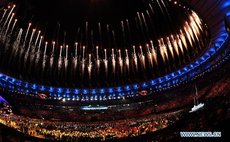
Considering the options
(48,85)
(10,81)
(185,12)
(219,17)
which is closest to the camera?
(219,17)

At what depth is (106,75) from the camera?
1295 centimetres

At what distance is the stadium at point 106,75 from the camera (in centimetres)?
1114

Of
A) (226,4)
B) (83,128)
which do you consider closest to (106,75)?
(83,128)

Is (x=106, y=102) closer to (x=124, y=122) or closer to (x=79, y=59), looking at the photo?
(x=124, y=122)

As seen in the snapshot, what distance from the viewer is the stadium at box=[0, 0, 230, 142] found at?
1114cm

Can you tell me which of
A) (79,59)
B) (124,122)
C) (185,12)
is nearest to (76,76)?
(79,59)

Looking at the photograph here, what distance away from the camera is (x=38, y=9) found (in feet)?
37.1

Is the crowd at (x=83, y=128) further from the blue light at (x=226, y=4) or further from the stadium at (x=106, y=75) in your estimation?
the blue light at (x=226, y=4)

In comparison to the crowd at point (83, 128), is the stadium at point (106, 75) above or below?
above

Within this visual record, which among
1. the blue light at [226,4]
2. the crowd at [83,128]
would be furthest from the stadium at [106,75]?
the blue light at [226,4]

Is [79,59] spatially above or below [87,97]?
above

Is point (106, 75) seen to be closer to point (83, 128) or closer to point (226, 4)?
point (83, 128)

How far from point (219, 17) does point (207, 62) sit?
70.8 inches

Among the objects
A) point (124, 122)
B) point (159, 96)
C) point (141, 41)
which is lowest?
point (124, 122)
